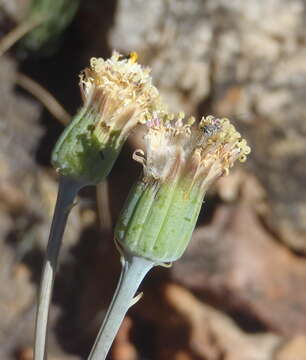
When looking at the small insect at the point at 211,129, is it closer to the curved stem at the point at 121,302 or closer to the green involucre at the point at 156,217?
the green involucre at the point at 156,217

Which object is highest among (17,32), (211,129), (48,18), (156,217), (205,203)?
(48,18)

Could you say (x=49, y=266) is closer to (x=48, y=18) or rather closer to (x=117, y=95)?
(x=117, y=95)

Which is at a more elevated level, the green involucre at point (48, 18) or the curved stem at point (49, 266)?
the green involucre at point (48, 18)

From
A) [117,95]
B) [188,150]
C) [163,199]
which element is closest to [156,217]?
[163,199]

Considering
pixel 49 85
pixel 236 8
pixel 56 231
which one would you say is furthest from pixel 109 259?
pixel 56 231

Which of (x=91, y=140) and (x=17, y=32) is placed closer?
(x=91, y=140)

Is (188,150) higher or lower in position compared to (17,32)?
lower

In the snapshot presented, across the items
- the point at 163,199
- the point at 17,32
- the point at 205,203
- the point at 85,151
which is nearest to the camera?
the point at 163,199

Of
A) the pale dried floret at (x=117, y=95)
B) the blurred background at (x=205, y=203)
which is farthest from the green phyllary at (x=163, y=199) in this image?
the blurred background at (x=205, y=203)
